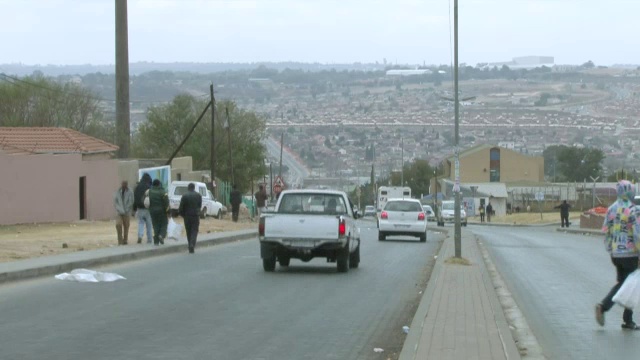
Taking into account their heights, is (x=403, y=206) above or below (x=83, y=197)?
below

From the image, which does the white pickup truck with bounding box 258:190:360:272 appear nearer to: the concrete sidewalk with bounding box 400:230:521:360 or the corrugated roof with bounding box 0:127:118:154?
the concrete sidewalk with bounding box 400:230:521:360

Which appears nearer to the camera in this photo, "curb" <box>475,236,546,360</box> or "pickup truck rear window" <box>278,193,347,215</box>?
"curb" <box>475,236,546,360</box>

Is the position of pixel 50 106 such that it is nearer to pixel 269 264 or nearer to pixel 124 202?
pixel 124 202

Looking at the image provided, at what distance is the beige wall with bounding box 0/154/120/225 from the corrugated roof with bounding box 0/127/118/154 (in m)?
1.48

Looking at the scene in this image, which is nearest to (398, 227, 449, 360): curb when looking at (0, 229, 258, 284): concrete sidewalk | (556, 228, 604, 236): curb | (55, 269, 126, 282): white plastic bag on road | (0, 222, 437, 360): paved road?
(0, 222, 437, 360): paved road

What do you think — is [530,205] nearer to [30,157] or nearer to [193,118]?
A: [193,118]

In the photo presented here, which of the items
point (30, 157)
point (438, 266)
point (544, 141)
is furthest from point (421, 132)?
point (438, 266)

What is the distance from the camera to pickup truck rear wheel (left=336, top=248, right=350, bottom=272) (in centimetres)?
2228

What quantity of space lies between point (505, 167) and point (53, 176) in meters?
86.1

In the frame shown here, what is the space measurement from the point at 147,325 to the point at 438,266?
37.8 feet

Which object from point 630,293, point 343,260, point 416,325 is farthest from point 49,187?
point 630,293

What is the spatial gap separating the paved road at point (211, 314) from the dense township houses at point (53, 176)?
1743cm

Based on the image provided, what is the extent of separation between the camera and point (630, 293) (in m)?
13.3

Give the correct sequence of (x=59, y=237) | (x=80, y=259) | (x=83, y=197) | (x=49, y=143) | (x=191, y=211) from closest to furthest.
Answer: (x=80, y=259) < (x=191, y=211) < (x=59, y=237) < (x=83, y=197) < (x=49, y=143)
